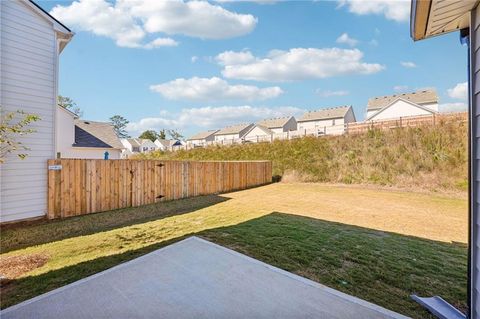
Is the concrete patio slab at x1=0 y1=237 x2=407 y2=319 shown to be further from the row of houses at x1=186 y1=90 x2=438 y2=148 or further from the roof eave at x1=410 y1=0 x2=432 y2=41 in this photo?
the row of houses at x1=186 y1=90 x2=438 y2=148

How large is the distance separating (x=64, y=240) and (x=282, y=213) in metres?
4.76

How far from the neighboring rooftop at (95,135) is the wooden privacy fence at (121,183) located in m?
8.22

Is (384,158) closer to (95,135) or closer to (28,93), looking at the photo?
(28,93)

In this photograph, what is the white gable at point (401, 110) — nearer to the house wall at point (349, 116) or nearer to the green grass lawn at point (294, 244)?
the house wall at point (349, 116)

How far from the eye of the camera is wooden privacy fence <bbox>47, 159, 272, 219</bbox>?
594cm

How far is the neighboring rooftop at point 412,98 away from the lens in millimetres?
26844

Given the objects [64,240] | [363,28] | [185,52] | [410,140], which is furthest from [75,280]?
[410,140]

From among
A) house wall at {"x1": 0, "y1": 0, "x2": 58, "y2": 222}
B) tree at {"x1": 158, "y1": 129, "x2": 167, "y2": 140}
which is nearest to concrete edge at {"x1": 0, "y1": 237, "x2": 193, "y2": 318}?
house wall at {"x1": 0, "y1": 0, "x2": 58, "y2": 222}

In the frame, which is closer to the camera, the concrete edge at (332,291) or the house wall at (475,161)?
the house wall at (475,161)

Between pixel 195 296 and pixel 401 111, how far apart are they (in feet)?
101

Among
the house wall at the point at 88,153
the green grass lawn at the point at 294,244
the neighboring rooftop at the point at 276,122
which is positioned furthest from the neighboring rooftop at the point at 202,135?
the green grass lawn at the point at 294,244

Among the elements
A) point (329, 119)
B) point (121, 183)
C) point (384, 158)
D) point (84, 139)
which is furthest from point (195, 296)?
point (329, 119)

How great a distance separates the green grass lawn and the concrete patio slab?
0.85 ft

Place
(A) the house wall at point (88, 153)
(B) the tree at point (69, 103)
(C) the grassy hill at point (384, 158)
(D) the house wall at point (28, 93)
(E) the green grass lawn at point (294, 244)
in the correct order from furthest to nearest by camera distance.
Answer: (B) the tree at point (69, 103) → (A) the house wall at point (88, 153) → (C) the grassy hill at point (384, 158) → (D) the house wall at point (28, 93) → (E) the green grass lawn at point (294, 244)
